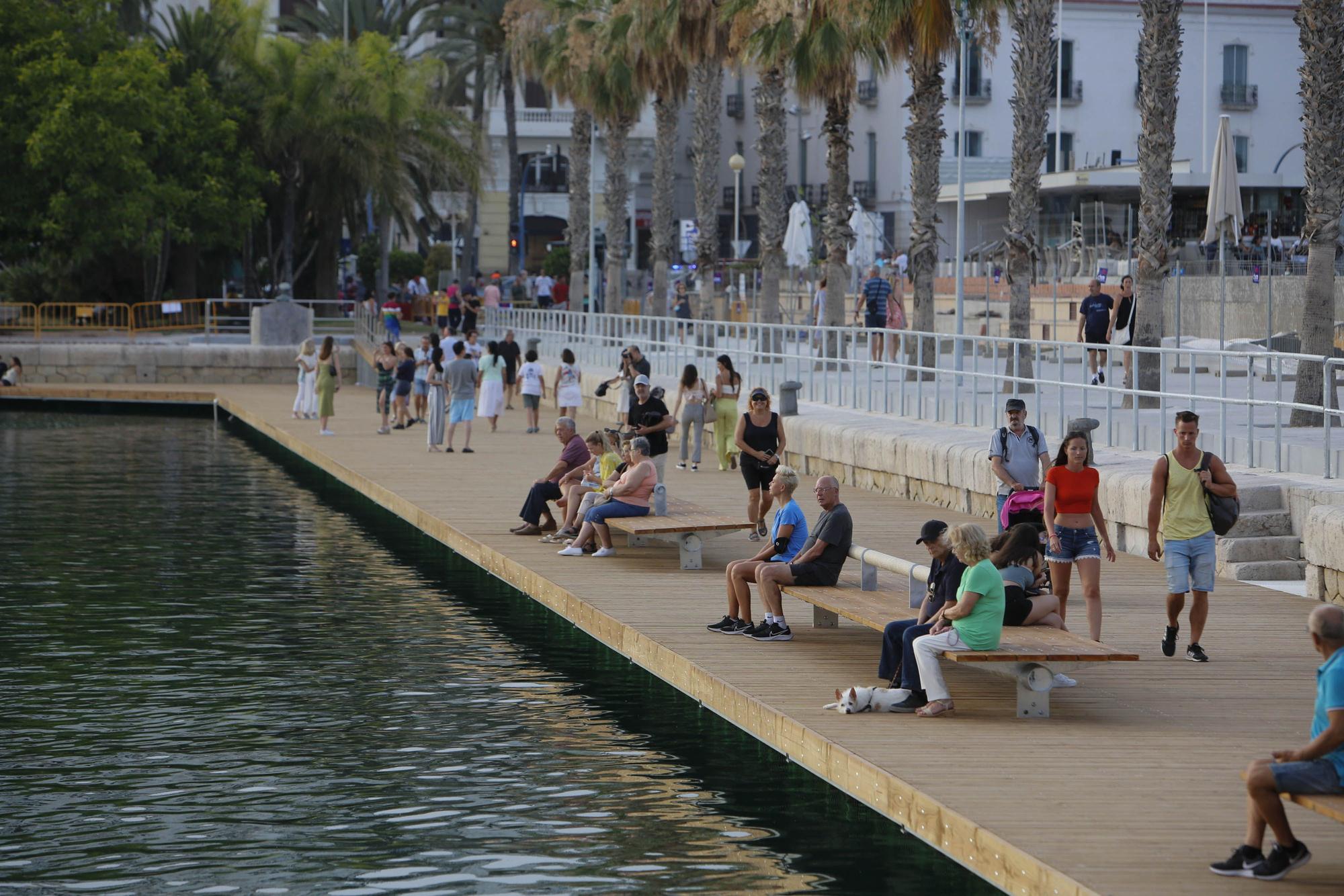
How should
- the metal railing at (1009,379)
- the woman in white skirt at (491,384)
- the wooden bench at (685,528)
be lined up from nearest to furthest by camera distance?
the wooden bench at (685,528), the metal railing at (1009,379), the woman in white skirt at (491,384)

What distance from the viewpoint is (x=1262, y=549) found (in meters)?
15.8

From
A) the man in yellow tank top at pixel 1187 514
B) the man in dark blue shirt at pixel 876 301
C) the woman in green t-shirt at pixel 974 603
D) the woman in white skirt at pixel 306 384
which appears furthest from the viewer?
the woman in white skirt at pixel 306 384

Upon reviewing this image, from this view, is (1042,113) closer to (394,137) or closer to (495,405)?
(495,405)

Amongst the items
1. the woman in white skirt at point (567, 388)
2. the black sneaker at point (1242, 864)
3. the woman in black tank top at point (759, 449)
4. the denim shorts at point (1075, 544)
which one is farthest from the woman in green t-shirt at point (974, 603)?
the woman in white skirt at point (567, 388)

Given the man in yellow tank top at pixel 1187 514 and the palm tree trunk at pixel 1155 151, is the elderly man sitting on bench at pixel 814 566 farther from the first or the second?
the palm tree trunk at pixel 1155 151

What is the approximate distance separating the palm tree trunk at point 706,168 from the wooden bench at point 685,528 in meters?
25.0

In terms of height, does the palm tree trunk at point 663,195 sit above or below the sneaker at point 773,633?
above

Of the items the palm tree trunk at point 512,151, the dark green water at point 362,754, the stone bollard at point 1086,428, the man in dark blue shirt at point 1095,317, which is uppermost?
the palm tree trunk at point 512,151

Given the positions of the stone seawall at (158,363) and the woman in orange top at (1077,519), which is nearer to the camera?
the woman in orange top at (1077,519)

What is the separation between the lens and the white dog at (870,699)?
34.9ft

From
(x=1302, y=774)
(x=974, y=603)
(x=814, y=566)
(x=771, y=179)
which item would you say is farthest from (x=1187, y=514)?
(x=771, y=179)

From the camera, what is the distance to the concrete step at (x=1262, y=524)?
15.7 meters

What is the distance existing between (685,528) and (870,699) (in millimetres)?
5858

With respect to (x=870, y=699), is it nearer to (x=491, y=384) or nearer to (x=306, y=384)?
(x=491, y=384)
